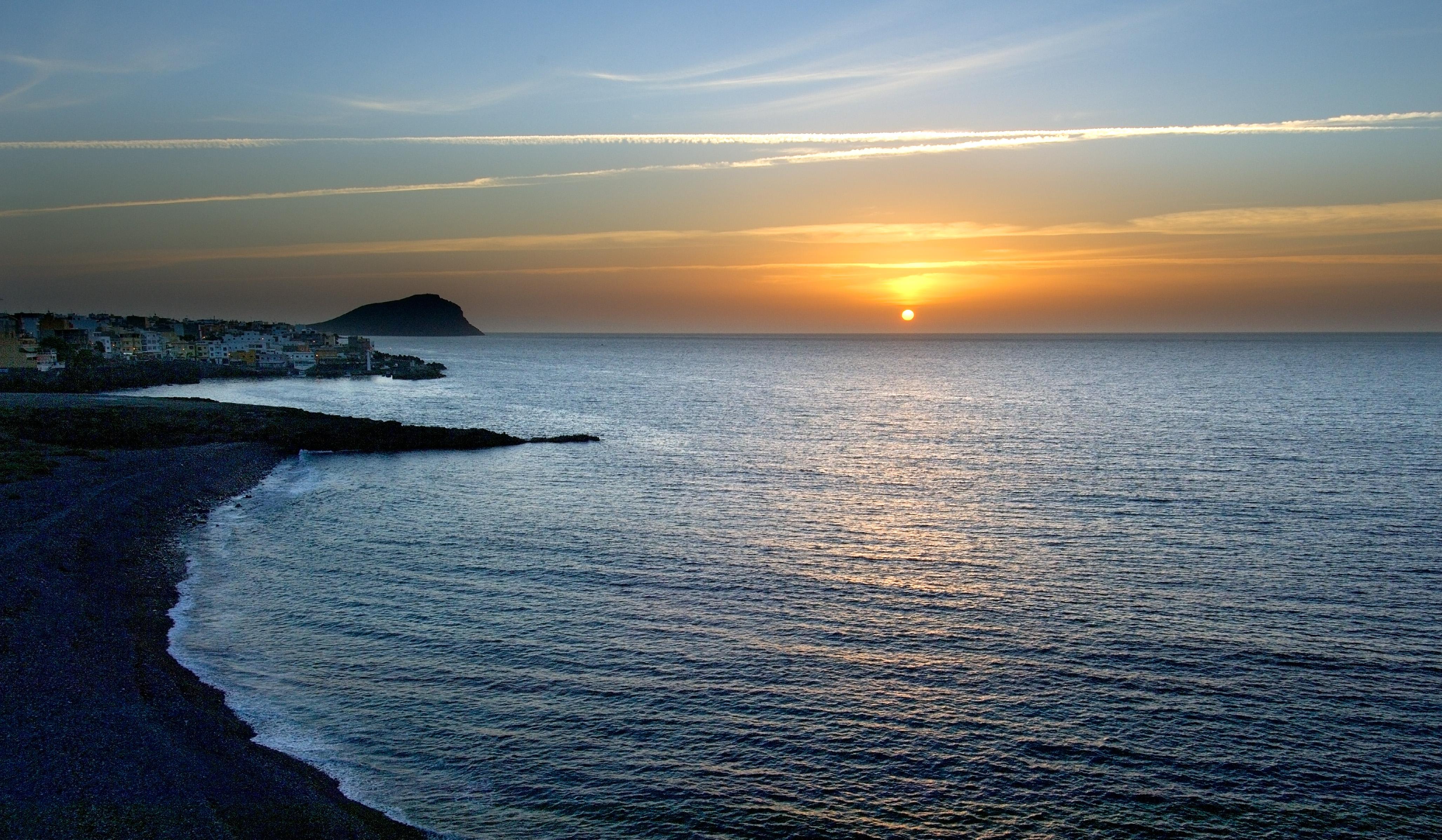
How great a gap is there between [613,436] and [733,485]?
3133 cm

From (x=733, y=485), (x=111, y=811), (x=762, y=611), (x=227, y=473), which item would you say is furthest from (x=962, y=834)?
(x=227, y=473)

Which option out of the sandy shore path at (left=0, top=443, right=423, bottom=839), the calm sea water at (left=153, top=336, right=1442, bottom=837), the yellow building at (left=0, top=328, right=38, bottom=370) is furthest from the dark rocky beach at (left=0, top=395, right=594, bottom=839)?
the yellow building at (left=0, top=328, right=38, bottom=370)

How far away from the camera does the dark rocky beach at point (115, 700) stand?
56.5ft

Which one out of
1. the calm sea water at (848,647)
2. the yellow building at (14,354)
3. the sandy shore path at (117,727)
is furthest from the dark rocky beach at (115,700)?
the yellow building at (14,354)

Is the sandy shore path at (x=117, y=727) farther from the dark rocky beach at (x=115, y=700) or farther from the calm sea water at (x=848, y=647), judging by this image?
the calm sea water at (x=848, y=647)

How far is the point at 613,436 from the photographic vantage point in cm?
8875

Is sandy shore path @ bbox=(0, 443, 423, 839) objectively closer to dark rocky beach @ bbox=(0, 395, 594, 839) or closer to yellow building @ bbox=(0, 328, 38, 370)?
dark rocky beach @ bbox=(0, 395, 594, 839)

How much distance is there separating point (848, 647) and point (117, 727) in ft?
65.9

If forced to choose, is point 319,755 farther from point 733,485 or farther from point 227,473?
point 227,473

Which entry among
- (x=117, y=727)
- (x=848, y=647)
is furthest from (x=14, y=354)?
(x=848, y=647)

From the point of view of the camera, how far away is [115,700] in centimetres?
2230

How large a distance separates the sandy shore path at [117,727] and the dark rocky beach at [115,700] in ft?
0.14

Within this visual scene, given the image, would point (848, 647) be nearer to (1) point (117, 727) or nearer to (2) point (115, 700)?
(1) point (117, 727)

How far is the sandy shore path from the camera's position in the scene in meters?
17.1
